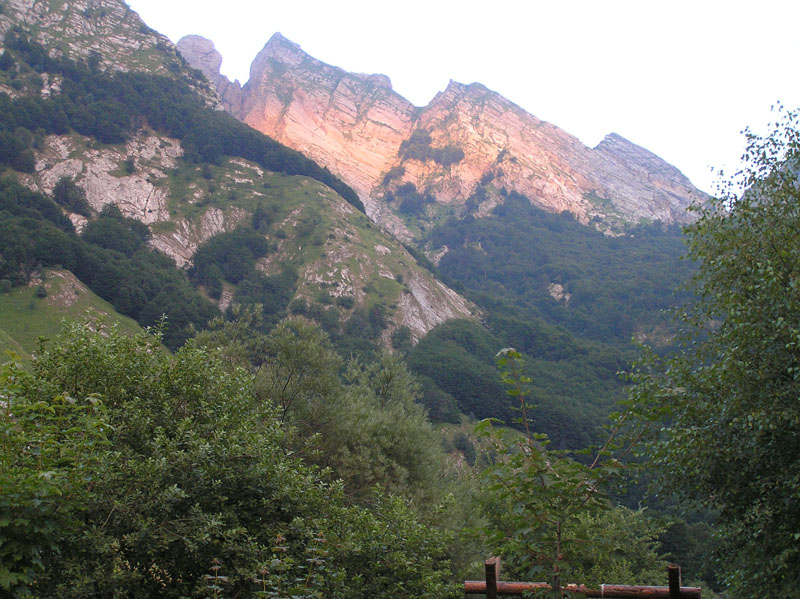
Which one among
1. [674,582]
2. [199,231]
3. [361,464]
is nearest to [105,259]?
[199,231]

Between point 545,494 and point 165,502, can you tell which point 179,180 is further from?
point 545,494

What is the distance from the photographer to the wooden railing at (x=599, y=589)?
254 inches

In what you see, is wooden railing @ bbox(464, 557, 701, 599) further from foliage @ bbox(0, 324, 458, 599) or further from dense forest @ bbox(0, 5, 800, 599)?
foliage @ bbox(0, 324, 458, 599)

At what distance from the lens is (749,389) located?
11.0 metres

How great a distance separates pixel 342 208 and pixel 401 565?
12775 cm

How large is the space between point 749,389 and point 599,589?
6407 mm

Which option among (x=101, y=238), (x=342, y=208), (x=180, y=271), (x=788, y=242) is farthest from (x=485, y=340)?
(x=788, y=242)

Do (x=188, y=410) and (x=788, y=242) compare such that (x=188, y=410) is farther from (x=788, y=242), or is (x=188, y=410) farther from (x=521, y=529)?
(x=788, y=242)

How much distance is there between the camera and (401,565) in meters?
10.1

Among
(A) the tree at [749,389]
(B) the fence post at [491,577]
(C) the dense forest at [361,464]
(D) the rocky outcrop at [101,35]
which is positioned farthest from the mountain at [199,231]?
(B) the fence post at [491,577]

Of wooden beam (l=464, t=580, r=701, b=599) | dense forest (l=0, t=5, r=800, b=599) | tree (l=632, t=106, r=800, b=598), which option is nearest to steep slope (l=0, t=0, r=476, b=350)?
dense forest (l=0, t=5, r=800, b=599)

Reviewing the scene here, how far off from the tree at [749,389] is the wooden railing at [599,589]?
3247mm

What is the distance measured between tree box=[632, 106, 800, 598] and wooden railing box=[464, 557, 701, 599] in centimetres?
325

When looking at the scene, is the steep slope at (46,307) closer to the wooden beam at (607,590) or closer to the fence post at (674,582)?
the wooden beam at (607,590)
